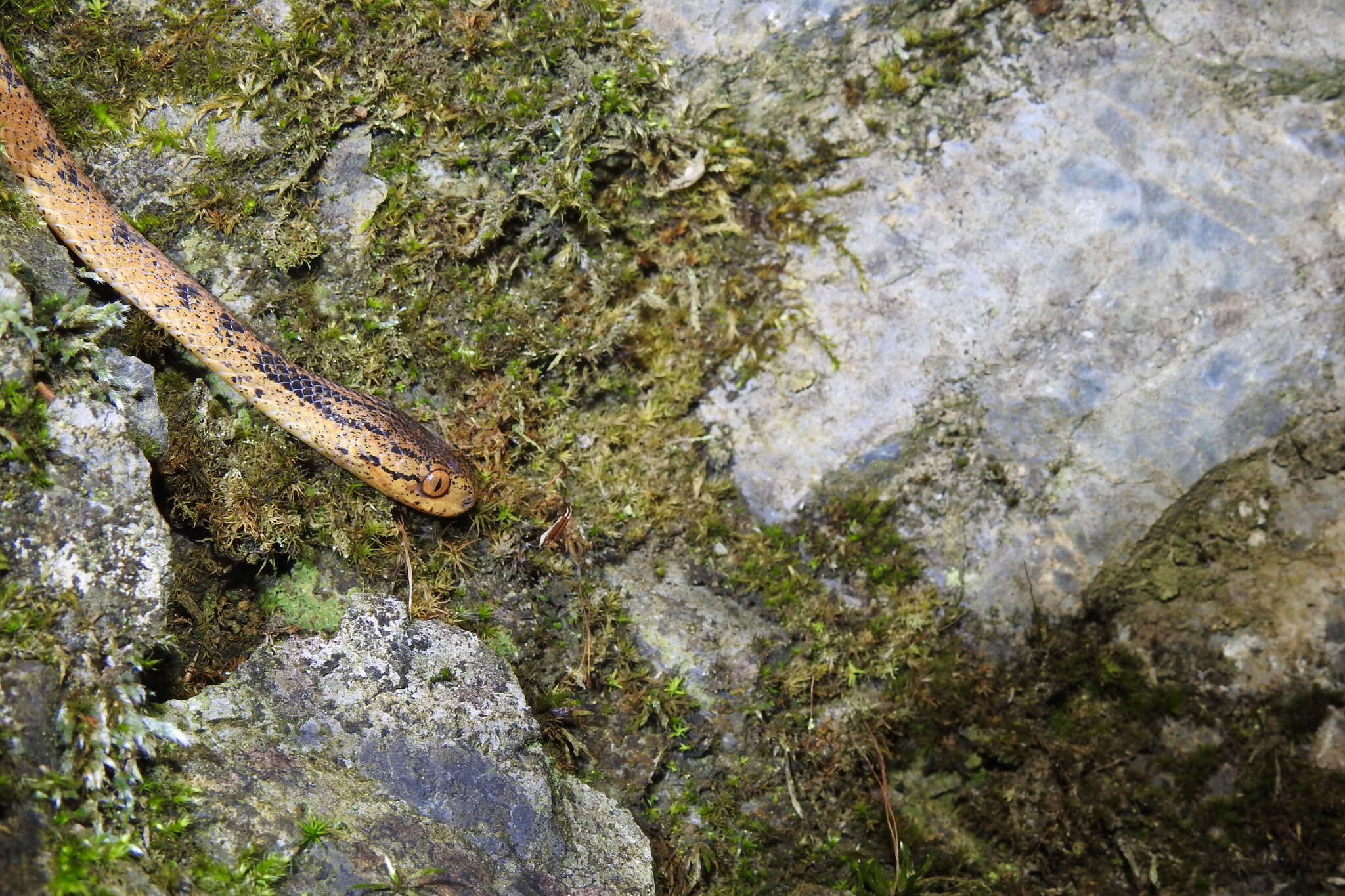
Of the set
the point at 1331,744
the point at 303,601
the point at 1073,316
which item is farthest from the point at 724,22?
the point at 1331,744

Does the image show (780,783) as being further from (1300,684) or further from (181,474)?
(181,474)

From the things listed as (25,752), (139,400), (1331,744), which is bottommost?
(1331,744)

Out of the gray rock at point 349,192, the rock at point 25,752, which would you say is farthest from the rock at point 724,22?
the rock at point 25,752

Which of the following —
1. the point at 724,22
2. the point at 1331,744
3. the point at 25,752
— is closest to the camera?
the point at 25,752

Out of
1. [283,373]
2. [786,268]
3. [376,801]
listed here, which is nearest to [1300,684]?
[786,268]

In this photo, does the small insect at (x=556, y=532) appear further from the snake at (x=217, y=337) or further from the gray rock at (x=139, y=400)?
the gray rock at (x=139, y=400)

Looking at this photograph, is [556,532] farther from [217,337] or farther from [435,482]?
[217,337]

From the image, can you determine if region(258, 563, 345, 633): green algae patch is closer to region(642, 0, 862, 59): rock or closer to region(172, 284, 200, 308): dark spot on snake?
region(172, 284, 200, 308): dark spot on snake
